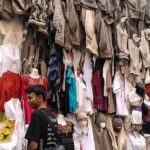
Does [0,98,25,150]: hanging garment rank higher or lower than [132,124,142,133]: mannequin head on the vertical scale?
higher

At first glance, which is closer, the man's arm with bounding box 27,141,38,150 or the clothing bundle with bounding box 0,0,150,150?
the man's arm with bounding box 27,141,38,150

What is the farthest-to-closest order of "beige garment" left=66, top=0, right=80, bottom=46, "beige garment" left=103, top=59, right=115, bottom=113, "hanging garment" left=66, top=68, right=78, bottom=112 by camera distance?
"beige garment" left=103, top=59, right=115, bottom=113, "beige garment" left=66, top=0, right=80, bottom=46, "hanging garment" left=66, top=68, right=78, bottom=112

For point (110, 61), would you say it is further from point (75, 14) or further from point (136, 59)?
point (75, 14)

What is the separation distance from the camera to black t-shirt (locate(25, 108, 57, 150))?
3.11m

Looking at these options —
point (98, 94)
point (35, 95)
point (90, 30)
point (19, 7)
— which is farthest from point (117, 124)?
point (35, 95)

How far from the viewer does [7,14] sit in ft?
15.6

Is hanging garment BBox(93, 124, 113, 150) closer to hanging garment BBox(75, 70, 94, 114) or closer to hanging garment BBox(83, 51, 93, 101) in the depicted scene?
hanging garment BBox(75, 70, 94, 114)

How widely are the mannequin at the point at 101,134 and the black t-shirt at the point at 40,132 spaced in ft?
6.80

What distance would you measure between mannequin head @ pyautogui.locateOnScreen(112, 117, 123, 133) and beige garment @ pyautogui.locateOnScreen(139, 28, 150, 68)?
930mm

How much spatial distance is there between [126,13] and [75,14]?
3.79 feet

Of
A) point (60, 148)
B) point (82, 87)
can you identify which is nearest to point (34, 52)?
point (82, 87)

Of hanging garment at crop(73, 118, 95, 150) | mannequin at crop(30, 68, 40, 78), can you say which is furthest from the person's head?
hanging garment at crop(73, 118, 95, 150)

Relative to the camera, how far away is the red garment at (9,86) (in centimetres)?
445

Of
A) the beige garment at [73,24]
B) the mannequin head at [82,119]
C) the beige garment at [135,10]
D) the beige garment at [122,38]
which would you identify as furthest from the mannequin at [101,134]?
the beige garment at [135,10]
